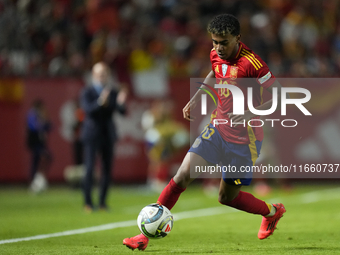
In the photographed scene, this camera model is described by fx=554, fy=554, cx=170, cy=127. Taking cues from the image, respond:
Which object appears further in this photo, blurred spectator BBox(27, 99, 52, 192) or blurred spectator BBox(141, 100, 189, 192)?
blurred spectator BBox(141, 100, 189, 192)

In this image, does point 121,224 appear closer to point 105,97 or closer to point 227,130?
point 105,97

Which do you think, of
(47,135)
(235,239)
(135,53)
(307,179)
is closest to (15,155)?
(47,135)

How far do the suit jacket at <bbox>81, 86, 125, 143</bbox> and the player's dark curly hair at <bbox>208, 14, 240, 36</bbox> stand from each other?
14.5 feet

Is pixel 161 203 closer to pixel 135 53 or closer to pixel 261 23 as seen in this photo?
pixel 135 53

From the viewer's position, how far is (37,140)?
44.8ft

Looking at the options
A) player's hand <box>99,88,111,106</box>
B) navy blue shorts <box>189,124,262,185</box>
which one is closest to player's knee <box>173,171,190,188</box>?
navy blue shorts <box>189,124,262,185</box>

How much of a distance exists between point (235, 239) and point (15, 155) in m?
9.09

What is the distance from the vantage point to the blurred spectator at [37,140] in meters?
13.6

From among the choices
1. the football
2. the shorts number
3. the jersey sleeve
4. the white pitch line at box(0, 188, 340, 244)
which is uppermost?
the jersey sleeve

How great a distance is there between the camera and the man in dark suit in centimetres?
949

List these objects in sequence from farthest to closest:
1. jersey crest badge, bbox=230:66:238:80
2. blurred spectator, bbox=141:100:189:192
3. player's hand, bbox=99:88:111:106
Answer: blurred spectator, bbox=141:100:189:192
player's hand, bbox=99:88:111:106
jersey crest badge, bbox=230:66:238:80

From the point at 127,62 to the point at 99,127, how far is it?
211 inches

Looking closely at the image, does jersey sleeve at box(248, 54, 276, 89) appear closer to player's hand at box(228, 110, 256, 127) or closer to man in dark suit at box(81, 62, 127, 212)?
player's hand at box(228, 110, 256, 127)

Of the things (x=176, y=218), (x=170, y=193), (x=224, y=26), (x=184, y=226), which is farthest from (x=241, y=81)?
(x=176, y=218)
